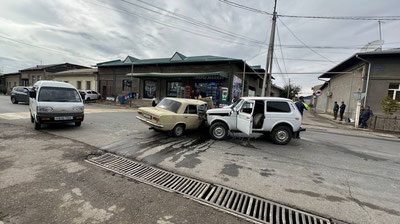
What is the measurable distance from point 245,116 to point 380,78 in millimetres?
14777

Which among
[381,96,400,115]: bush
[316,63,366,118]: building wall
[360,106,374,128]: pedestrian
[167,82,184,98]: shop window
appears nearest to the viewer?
[381,96,400,115]: bush

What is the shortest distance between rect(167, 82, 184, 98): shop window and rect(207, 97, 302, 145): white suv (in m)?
13.7

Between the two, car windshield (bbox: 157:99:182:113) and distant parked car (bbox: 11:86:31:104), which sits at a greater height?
car windshield (bbox: 157:99:182:113)

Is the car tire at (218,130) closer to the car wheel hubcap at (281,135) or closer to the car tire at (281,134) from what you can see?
the car tire at (281,134)

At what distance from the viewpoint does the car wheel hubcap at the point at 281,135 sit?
6359mm

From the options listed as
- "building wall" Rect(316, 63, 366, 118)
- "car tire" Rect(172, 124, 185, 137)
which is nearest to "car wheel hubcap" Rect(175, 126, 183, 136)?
"car tire" Rect(172, 124, 185, 137)

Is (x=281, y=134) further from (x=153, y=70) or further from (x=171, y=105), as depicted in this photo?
(x=153, y=70)

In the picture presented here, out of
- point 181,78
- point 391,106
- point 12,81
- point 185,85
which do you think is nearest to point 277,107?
point 391,106

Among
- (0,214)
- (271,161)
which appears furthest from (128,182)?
(271,161)

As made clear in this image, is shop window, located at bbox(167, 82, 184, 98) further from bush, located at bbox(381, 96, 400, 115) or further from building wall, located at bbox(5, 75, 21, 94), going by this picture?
building wall, located at bbox(5, 75, 21, 94)

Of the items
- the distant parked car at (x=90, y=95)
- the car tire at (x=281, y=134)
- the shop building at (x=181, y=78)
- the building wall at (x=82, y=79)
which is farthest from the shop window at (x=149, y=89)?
the car tire at (x=281, y=134)

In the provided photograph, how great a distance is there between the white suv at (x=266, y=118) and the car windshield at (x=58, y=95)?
6.23 metres

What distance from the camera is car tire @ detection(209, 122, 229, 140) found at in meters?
6.57

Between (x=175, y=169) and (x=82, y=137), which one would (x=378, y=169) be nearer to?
(x=175, y=169)
